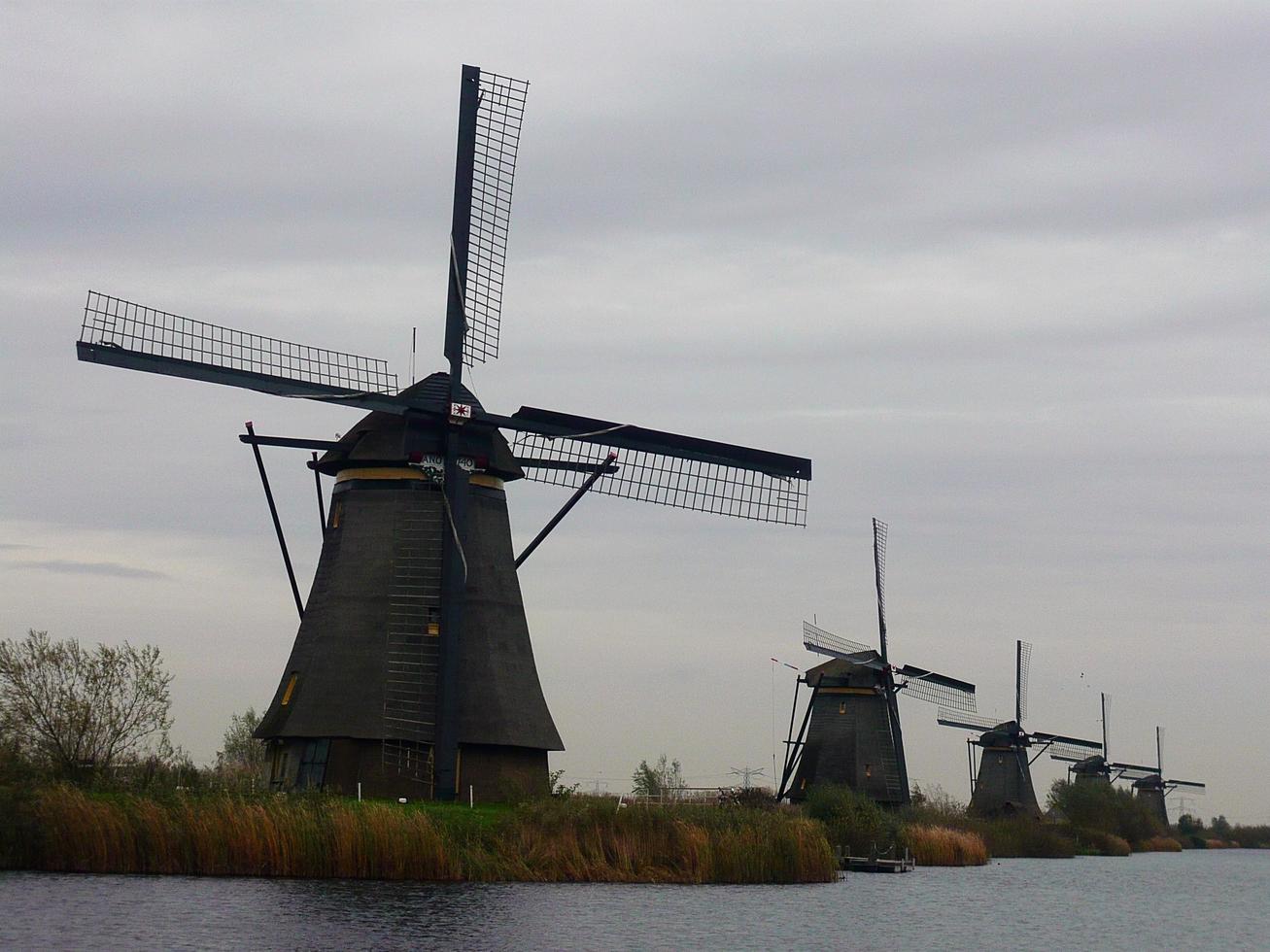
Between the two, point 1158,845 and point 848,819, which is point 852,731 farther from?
point 1158,845

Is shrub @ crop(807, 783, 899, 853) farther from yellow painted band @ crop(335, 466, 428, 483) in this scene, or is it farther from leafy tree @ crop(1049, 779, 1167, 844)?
leafy tree @ crop(1049, 779, 1167, 844)

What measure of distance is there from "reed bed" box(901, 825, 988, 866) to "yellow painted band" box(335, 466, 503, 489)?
60.4ft

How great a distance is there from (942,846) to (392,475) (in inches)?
918

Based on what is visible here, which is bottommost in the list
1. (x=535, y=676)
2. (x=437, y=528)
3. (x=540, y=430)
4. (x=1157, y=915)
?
(x=1157, y=915)

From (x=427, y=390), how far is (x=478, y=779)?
7.49m

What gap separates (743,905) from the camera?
27.6m

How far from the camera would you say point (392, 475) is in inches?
1262

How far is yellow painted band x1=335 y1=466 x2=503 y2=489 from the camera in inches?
1256

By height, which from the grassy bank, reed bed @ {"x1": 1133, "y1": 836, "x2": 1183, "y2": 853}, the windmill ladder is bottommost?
reed bed @ {"x1": 1133, "y1": 836, "x2": 1183, "y2": 853}

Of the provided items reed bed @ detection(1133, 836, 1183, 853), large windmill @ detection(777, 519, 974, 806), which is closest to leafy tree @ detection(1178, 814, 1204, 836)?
reed bed @ detection(1133, 836, 1183, 853)

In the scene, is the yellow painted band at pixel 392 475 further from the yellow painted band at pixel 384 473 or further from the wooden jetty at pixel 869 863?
the wooden jetty at pixel 869 863

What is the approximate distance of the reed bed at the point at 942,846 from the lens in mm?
46594

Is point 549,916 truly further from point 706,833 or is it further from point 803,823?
point 803,823

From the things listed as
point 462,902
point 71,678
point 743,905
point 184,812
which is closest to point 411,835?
point 462,902
